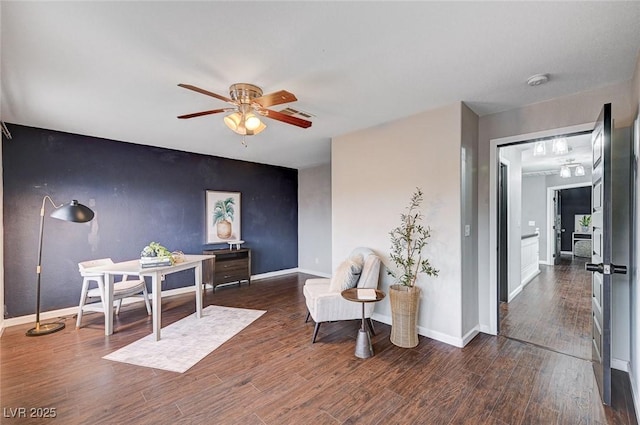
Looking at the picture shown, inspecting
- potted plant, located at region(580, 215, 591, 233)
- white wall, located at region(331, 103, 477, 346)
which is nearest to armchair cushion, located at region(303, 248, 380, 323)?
white wall, located at region(331, 103, 477, 346)

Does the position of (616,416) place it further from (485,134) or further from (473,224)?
(485,134)

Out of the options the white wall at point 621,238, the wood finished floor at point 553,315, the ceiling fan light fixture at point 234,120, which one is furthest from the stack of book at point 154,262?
the white wall at point 621,238

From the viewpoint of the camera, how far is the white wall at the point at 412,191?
9.67 feet

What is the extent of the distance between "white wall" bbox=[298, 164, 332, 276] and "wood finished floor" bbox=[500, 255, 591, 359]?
342 cm

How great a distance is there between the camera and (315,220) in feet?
21.2

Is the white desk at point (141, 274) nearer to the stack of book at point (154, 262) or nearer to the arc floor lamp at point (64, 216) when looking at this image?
the stack of book at point (154, 262)

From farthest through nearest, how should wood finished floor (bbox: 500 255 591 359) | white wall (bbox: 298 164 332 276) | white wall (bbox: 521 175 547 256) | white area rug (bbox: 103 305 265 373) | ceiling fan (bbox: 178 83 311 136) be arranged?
white wall (bbox: 521 175 547 256)
white wall (bbox: 298 164 332 276)
wood finished floor (bbox: 500 255 591 359)
white area rug (bbox: 103 305 265 373)
ceiling fan (bbox: 178 83 311 136)

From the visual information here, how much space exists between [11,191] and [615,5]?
5.95 meters

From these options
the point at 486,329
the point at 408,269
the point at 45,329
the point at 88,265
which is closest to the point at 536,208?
the point at 486,329

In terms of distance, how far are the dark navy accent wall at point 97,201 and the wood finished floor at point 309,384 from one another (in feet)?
2.79

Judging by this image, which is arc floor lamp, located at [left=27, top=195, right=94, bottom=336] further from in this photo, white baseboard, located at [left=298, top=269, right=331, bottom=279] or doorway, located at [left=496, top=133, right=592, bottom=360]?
doorway, located at [left=496, top=133, right=592, bottom=360]

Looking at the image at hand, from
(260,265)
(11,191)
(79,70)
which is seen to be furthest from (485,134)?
(11,191)

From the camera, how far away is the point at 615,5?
157 centimetres

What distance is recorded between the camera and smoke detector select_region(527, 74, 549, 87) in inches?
92.8
